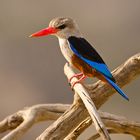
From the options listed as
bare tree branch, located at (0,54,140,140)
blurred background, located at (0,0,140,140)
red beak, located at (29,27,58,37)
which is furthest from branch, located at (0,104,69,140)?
blurred background, located at (0,0,140,140)

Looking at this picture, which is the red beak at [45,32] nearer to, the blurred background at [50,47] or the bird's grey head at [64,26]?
the bird's grey head at [64,26]

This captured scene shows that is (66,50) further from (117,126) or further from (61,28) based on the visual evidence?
(117,126)

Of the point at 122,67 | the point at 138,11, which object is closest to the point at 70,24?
the point at 122,67

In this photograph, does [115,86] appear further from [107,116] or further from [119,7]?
[119,7]

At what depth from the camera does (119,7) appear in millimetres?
7590

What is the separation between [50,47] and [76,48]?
437 cm

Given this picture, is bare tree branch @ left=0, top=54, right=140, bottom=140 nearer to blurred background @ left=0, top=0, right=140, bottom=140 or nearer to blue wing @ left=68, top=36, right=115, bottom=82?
blue wing @ left=68, top=36, right=115, bottom=82

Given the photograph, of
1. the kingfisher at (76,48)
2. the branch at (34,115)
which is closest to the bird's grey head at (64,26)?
the kingfisher at (76,48)

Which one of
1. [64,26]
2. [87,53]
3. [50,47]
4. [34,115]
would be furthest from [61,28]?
[50,47]

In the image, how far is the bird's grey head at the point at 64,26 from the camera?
249cm

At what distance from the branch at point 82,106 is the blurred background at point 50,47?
358cm

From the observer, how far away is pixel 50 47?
687 centimetres

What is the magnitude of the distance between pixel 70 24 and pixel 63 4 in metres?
4.98

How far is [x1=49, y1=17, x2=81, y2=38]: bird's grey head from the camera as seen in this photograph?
2.49 m
